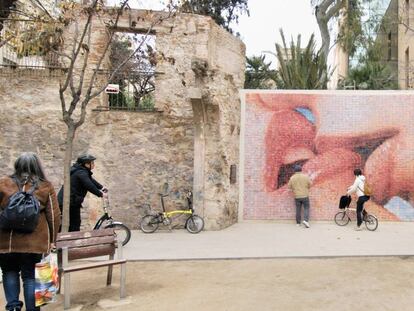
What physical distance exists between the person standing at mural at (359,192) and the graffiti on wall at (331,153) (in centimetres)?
101

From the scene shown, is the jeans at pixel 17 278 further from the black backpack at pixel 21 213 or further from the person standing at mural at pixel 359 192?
the person standing at mural at pixel 359 192

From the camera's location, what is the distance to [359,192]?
36.9ft

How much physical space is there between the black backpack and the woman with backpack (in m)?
0.01

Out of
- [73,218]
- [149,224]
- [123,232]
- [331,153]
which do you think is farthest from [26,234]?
[331,153]

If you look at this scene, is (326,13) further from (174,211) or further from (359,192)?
(174,211)

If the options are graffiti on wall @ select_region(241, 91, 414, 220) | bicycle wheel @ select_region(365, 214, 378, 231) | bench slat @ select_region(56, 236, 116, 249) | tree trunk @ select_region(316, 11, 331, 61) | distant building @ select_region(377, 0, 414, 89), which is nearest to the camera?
bench slat @ select_region(56, 236, 116, 249)

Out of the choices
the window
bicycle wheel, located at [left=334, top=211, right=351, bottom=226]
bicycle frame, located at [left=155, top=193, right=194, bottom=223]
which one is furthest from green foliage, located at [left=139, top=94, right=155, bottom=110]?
bicycle wheel, located at [left=334, top=211, right=351, bottom=226]

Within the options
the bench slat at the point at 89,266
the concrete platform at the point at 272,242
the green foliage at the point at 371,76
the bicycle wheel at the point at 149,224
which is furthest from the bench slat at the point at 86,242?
the green foliage at the point at 371,76

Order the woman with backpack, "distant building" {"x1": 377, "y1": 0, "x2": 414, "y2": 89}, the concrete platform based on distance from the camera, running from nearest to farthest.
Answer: the woman with backpack
the concrete platform
"distant building" {"x1": 377, "y1": 0, "x2": 414, "y2": 89}

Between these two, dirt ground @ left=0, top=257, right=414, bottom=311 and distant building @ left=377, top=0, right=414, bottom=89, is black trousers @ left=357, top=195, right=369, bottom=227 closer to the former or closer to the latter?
dirt ground @ left=0, top=257, right=414, bottom=311

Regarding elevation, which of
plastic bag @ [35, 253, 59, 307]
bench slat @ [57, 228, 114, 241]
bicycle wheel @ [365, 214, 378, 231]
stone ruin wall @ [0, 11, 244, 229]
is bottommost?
Answer: bicycle wheel @ [365, 214, 378, 231]

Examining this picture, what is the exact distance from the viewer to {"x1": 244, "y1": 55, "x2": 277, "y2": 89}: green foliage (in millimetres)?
24672

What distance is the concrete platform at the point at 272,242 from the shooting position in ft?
26.9

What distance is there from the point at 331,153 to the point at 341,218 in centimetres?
179
